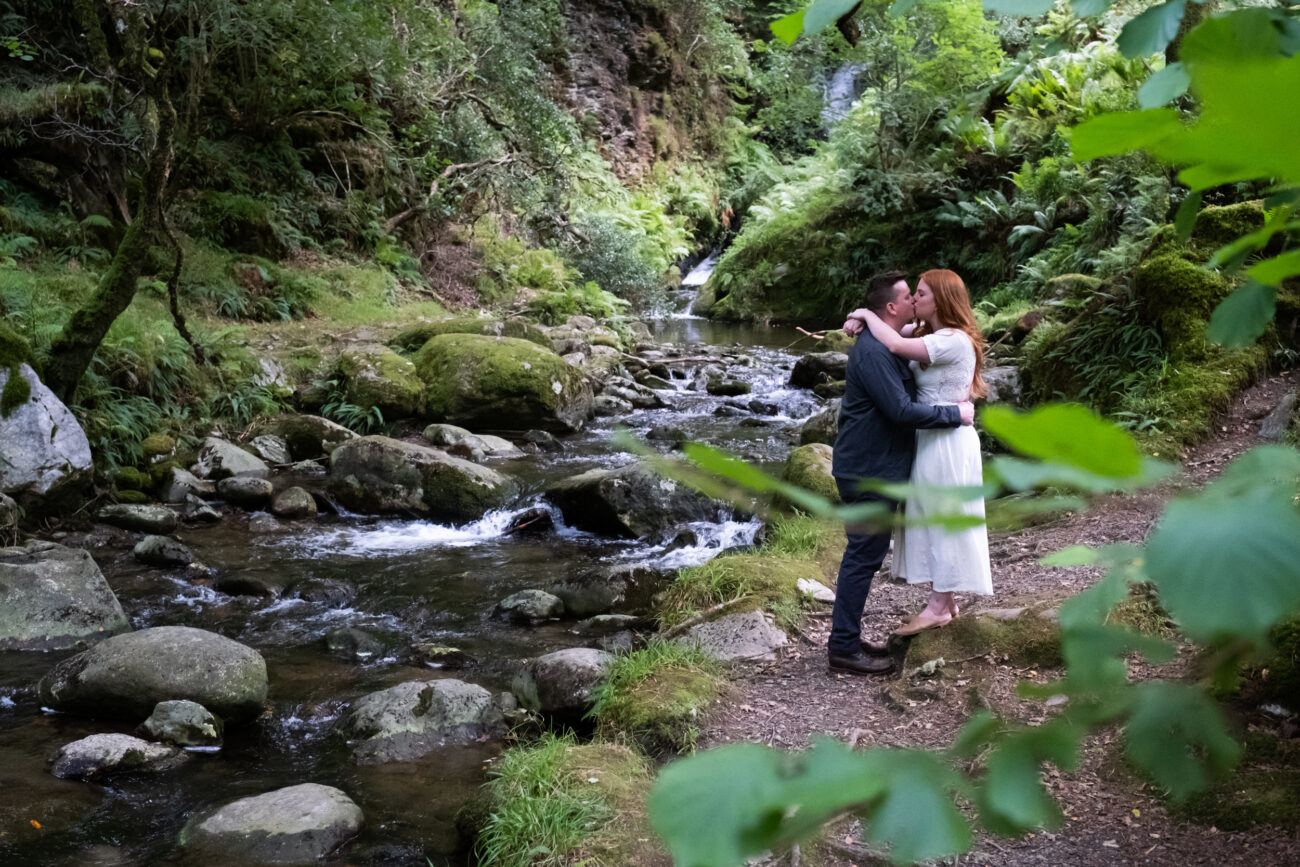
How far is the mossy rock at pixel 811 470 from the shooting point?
6.79 m

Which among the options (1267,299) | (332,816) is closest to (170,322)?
(332,816)

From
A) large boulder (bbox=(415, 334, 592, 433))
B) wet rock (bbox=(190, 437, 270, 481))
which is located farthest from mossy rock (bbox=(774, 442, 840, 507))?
wet rock (bbox=(190, 437, 270, 481))

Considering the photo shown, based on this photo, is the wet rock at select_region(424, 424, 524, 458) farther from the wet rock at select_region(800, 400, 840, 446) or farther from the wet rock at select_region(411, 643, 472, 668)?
the wet rock at select_region(411, 643, 472, 668)

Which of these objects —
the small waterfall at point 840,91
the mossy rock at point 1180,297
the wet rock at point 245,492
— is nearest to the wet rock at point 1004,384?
the mossy rock at point 1180,297

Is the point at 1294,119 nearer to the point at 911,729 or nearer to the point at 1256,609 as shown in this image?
the point at 1256,609

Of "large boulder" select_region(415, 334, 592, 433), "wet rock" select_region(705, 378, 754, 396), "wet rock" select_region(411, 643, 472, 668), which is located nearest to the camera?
"wet rock" select_region(411, 643, 472, 668)

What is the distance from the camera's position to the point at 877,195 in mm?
19203

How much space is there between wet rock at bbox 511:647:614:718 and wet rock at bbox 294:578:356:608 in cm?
Result: 217

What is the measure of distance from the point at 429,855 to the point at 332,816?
18.1 inches

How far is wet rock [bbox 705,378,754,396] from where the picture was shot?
13352 millimetres

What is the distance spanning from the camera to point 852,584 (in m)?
4.31

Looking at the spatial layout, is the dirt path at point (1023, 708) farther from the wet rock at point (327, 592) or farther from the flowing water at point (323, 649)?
the wet rock at point (327, 592)

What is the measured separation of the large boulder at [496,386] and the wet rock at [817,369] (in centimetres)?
372

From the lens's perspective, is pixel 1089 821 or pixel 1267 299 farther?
pixel 1089 821
